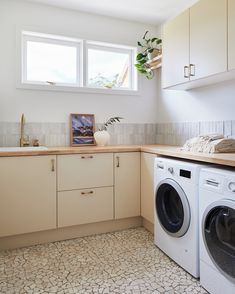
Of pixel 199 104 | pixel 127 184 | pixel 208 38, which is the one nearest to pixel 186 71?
pixel 208 38

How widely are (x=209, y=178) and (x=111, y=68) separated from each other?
85.1 inches

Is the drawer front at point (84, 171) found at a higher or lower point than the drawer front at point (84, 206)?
higher

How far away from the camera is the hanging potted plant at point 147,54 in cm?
296

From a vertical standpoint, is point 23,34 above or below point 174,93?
above

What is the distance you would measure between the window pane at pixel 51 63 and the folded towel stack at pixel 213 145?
1.69 m

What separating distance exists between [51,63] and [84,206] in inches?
67.0

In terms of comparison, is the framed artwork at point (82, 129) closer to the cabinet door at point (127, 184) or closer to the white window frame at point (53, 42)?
the white window frame at point (53, 42)

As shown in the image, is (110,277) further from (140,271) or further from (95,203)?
(95,203)

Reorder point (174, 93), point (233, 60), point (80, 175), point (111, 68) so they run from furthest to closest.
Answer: point (111, 68)
point (174, 93)
point (80, 175)
point (233, 60)

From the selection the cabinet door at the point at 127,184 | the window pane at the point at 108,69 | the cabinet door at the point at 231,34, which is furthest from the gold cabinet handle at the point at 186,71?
the window pane at the point at 108,69

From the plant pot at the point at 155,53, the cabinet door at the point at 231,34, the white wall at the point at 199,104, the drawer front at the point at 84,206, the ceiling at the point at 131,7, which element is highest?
the ceiling at the point at 131,7

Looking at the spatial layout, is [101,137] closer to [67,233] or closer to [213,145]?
A: [67,233]

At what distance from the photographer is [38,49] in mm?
2891

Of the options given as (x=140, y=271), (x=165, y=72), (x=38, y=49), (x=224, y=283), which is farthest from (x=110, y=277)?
(x=38, y=49)
